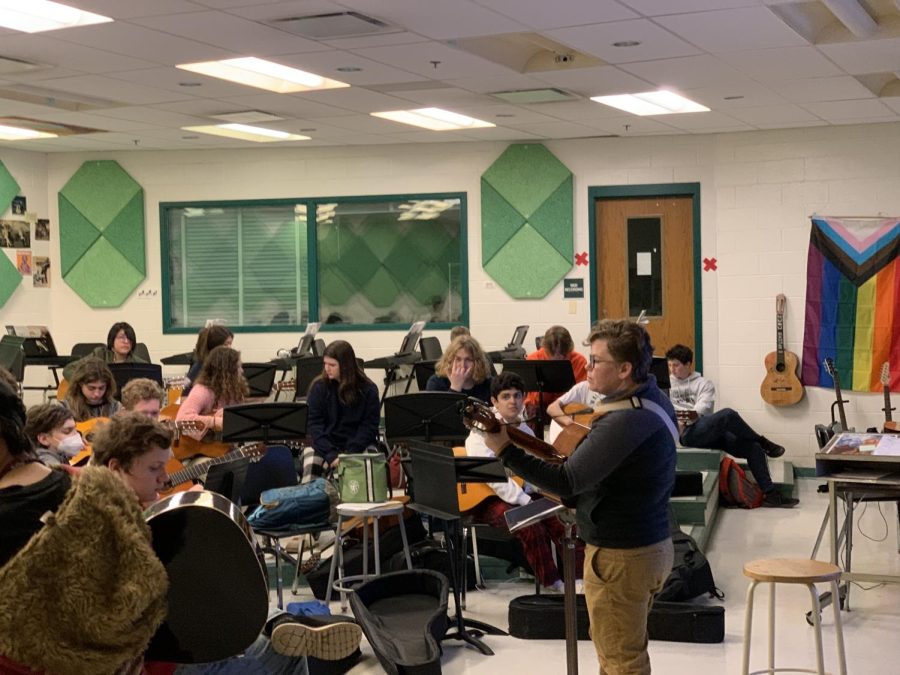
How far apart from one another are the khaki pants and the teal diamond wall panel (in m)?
7.78

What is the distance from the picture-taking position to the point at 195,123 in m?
9.87

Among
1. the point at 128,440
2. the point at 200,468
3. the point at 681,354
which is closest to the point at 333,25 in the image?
the point at 200,468

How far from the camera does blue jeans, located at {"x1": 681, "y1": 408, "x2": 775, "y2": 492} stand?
30.4 feet

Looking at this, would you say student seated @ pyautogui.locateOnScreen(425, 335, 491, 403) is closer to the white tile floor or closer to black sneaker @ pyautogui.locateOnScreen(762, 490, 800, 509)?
the white tile floor

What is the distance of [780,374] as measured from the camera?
10.6m

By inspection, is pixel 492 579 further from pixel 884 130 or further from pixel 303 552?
pixel 884 130

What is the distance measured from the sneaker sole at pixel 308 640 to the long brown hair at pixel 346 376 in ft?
12.4

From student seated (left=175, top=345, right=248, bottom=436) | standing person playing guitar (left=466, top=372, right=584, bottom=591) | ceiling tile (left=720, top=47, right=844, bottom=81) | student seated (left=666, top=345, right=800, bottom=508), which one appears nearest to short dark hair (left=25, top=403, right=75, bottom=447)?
student seated (left=175, top=345, right=248, bottom=436)

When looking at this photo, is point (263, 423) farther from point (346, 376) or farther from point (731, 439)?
point (731, 439)

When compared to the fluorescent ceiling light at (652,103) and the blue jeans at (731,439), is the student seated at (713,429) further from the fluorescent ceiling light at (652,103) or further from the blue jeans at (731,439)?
the fluorescent ceiling light at (652,103)

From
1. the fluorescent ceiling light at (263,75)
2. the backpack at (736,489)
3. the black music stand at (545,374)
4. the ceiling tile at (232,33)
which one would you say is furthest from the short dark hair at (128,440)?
the backpack at (736,489)

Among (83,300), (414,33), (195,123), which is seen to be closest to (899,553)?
(414,33)

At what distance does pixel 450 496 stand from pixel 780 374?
18.9ft

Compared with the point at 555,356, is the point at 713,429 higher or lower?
lower
